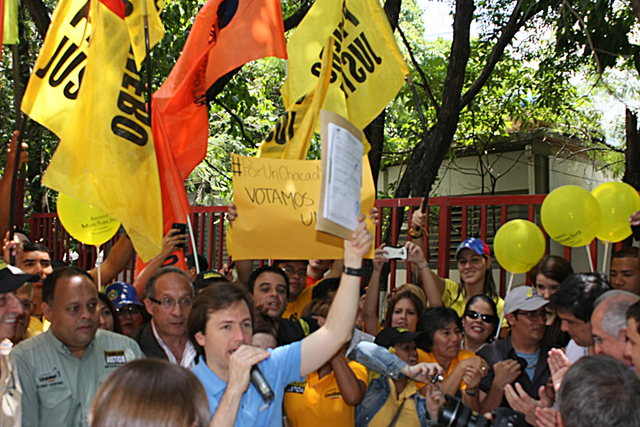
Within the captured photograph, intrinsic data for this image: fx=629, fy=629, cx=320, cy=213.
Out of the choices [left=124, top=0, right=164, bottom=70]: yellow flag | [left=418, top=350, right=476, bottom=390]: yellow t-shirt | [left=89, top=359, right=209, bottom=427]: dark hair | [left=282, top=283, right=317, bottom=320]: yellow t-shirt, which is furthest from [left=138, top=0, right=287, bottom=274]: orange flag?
[left=89, top=359, right=209, bottom=427]: dark hair

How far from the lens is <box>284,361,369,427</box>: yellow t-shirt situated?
351 cm

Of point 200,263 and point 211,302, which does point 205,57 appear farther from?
point 211,302

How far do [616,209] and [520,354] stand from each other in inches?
59.4

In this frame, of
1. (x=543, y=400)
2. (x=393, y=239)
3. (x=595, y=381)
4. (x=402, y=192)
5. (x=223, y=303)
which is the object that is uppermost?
(x=402, y=192)

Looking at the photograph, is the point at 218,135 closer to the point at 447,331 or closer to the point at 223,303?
the point at 447,331

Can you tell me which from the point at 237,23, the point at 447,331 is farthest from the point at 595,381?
the point at 237,23

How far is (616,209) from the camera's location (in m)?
4.73

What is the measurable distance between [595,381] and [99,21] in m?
3.47

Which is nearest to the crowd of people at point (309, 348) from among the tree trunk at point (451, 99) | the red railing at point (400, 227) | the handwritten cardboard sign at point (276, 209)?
the handwritten cardboard sign at point (276, 209)

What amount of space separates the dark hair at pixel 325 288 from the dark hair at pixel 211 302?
1.76 meters

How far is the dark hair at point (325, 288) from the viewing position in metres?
4.59

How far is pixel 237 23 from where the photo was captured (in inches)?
195

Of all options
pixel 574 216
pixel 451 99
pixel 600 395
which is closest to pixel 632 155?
pixel 451 99

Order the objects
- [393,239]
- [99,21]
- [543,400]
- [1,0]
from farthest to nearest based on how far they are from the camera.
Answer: [393,239] < [99,21] < [1,0] < [543,400]
